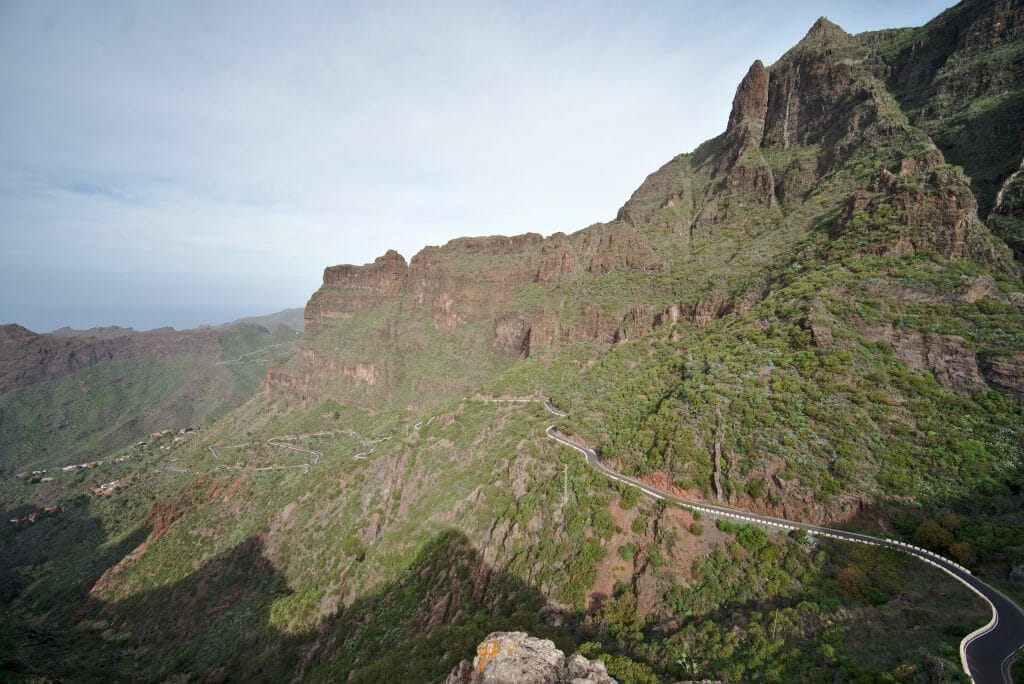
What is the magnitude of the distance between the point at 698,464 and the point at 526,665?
21.3 m

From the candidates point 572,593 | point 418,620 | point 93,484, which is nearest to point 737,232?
point 572,593

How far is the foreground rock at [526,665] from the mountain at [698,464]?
261cm

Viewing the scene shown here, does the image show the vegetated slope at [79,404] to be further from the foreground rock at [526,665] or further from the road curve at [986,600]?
the road curve at [986,600]

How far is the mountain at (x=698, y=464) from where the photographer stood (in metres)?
22.2

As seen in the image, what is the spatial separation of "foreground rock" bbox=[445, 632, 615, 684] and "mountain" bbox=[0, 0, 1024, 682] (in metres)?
2.61

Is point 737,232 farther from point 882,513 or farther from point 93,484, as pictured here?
point 93,484

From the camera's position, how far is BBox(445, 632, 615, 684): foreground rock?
1591 cm

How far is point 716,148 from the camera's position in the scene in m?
93.9

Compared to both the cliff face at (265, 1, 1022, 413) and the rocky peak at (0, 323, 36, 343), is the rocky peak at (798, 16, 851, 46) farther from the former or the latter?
the rocky peak at (0, 323, 36, 343)

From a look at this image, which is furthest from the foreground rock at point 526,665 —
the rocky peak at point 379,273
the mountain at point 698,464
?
the rocky peak at point 379,273

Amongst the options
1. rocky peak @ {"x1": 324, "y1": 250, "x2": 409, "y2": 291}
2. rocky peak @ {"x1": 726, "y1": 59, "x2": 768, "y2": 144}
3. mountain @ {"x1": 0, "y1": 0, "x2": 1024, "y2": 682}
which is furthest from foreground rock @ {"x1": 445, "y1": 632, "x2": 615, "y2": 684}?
rocky peak @ {"x1": 324, "y1": 250, "x2": 409, "y2": 291}

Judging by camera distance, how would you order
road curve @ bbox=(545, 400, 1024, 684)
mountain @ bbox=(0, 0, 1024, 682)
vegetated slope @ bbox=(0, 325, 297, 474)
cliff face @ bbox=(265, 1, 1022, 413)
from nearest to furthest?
1. road curve @ bbox=(545, 400, 1024, 684)
2. mountain @ bbox=(0, 0, 1024, 682)
3. cliff face @ bbox=(265, 1, 1022, 413)
4. vegetated slope @ bbox=(0, 325, 297, 474)

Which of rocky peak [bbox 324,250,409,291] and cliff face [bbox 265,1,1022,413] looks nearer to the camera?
cliff face [bbox 265,1,1022,413]

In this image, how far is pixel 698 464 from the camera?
1233 inches
